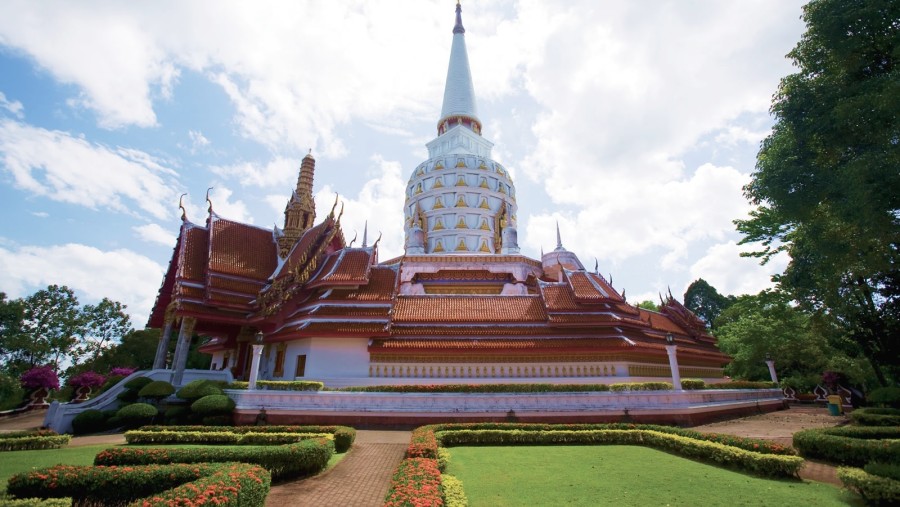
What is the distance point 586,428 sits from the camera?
44.2 feet

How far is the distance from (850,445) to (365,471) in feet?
34.3

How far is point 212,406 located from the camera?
51.3ft

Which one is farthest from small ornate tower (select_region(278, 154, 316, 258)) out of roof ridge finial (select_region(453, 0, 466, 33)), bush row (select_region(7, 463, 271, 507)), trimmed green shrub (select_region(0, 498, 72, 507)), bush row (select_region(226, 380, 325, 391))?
roof ridge finial (select_region(453, 0, 466, 33))

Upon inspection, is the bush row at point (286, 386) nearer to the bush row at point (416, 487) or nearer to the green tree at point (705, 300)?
the bush row at point (416, 487)

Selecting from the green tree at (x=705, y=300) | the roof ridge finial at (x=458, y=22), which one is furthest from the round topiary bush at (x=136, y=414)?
the green tree at (x=705, y=300)

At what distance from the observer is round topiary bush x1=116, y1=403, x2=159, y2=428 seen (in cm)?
1591

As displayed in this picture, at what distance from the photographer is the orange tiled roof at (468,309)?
77.7 ft

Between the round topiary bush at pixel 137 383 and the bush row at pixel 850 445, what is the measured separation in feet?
72.7

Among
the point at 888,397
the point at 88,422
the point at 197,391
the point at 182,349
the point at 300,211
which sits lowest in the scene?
the point at 88,422

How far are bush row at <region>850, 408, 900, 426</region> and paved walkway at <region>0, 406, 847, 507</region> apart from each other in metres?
2.08

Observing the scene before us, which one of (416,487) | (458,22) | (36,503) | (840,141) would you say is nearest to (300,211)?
(36,503)

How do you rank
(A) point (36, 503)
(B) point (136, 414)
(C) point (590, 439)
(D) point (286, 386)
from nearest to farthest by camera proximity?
(A) point (36, 503), (C) point (590, 439), (B) point (136, 414), (D) point (286, 386)

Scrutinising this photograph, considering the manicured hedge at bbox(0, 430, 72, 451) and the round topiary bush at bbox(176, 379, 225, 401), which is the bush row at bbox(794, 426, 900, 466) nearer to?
the round topiary bush at bbox(176, 379, 225, 401)

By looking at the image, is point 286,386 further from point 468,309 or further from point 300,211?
point 300,211
